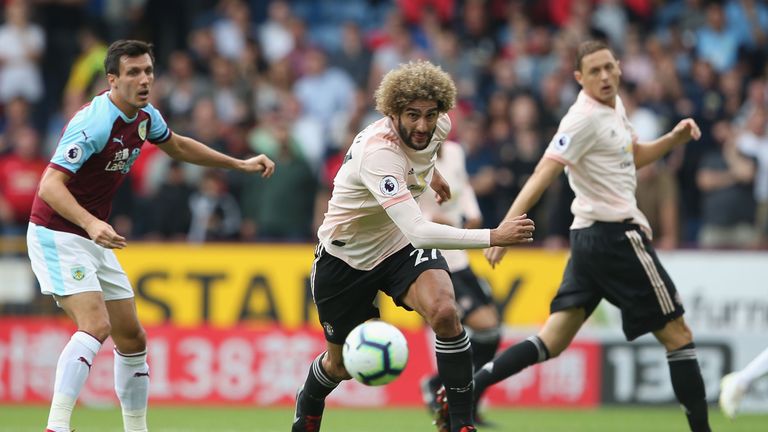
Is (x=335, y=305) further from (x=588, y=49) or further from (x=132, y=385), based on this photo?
(x=588, y=49)

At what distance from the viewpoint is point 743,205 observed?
14234mm

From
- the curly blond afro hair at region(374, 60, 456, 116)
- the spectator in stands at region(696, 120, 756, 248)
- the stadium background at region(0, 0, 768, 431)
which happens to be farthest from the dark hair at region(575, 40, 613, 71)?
the spectator in stands at region(696, 120, 756, 248)

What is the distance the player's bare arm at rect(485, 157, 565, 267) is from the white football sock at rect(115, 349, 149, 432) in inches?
95.2

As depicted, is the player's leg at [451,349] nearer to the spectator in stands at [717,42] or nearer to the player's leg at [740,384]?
the player's leg at [740,384]

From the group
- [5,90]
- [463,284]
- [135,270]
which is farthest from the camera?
[5,90]

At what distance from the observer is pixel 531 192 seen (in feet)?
26.9

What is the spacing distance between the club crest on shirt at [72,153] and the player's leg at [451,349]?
2.25 metres

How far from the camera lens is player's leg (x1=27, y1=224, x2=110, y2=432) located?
758cm

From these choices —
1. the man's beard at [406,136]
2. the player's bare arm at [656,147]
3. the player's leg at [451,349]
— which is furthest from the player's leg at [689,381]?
the man's beard at [406,136]

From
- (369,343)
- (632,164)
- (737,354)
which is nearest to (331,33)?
(737,354)

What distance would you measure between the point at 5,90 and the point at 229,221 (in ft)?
14.2

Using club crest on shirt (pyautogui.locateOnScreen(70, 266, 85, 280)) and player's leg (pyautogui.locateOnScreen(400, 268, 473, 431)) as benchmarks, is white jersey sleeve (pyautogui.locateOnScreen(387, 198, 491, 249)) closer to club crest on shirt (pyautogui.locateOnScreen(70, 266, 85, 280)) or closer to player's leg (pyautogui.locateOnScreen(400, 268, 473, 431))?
player's leg (pyautogui.locateOnScreen(400, 268, 473, 431))

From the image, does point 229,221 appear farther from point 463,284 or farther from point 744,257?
point 744,257

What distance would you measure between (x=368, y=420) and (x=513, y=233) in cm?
515
